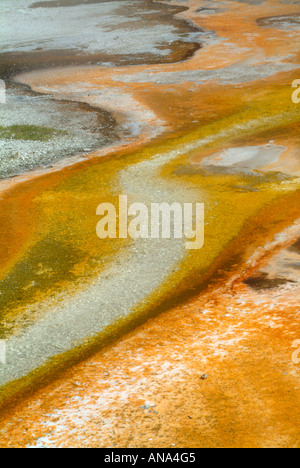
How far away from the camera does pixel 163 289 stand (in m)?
6.91

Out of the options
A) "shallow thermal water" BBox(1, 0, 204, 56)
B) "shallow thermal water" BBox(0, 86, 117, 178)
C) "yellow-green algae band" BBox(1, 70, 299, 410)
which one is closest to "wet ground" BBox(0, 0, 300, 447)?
"yellow-green algae band" BBox(1, 70, 299, 410)

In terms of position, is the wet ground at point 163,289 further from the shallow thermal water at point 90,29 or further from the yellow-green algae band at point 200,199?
the shallow thermal water at point 90,29

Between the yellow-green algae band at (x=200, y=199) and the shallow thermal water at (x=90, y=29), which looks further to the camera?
the shallow thermal water at (x=90, y=29)

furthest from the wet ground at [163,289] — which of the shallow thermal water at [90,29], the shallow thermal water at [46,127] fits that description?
the shallow thermal water at [90,29]

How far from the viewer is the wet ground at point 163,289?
4.82m

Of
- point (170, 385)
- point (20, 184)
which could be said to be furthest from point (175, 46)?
point (170, 385)

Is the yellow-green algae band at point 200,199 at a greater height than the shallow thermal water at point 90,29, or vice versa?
the shallow thermal water at point 90,29

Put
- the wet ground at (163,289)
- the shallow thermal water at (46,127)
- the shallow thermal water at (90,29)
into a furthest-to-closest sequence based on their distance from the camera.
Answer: the shallow thermal water at (90,29) < the shallow thermal water at (46,127) < the wet ground at (163,289)

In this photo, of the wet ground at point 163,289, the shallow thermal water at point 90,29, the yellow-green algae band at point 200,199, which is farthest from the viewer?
the shallow thermal water at point 90,29

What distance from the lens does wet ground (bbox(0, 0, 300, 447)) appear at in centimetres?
482

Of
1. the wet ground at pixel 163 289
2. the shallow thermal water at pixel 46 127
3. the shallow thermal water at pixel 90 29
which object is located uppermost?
the shallow thermal water at pixel 90 29

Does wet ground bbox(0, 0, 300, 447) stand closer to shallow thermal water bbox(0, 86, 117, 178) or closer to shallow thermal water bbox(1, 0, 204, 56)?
shallow thermal water bbox(0, 86, 117, 178)

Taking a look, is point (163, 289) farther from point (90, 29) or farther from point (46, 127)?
point (90, 29)
